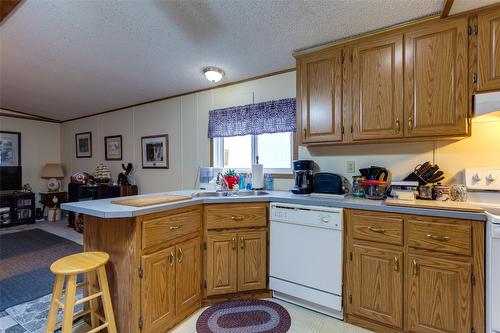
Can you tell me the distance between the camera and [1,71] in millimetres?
3188

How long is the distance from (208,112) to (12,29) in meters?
1.99

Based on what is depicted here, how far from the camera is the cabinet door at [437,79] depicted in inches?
67.9

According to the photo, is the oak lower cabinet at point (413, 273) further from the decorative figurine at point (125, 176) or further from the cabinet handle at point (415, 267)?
the decorative figurine at point (125, 176)

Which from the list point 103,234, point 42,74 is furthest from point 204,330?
point 42,74

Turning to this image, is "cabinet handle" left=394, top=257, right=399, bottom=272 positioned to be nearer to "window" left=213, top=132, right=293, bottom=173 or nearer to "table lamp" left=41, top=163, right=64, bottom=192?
"window" left=213, top=132, right=293, bottom=173

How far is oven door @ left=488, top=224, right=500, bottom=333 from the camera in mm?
1390

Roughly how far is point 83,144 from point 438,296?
6050 millimetres

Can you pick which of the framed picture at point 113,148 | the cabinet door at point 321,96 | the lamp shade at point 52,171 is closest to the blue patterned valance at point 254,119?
the cabinet door at point 321,96

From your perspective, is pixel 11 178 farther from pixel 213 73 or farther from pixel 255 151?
pixel 255 151

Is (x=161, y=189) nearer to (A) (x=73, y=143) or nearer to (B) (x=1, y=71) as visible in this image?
(B) (x=1, y=71)

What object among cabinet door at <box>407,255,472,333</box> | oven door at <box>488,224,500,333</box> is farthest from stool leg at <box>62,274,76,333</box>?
oven door at <box>488,224,500,333</box>

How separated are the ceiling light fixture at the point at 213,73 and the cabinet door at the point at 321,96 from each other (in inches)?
35.2

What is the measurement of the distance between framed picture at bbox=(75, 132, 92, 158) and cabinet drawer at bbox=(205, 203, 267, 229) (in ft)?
13.9

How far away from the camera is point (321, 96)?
2.25 meters
